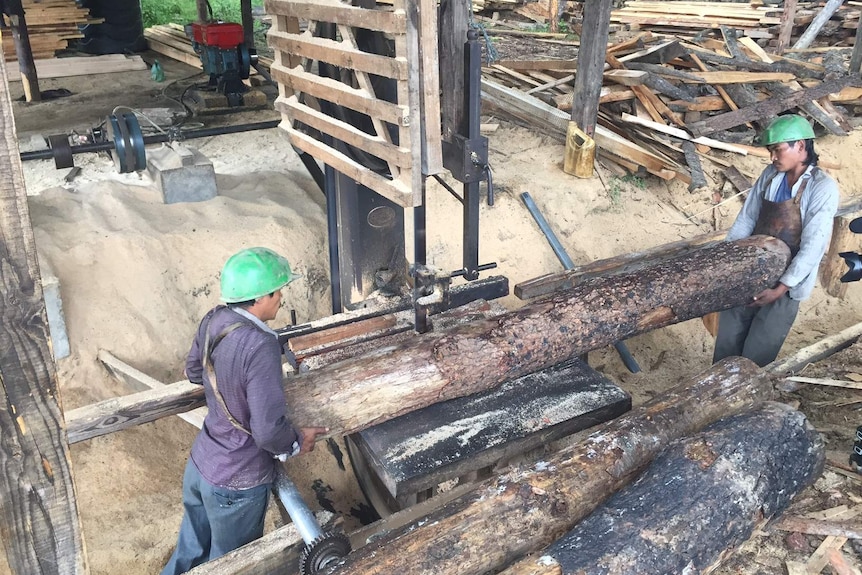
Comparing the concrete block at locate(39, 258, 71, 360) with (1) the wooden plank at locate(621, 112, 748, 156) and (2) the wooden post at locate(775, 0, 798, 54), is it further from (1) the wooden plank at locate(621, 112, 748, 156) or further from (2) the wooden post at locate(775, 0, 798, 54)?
(2) the wooden post at locate(775, 0, 798, 54)

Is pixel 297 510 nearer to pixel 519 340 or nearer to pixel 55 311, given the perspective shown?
pixel 519 340

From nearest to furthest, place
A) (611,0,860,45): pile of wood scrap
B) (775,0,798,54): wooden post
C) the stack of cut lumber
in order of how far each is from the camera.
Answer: the stack of cut lumber
(775,0,798,54): wooden post
(611,0,860,45): pile of wood scrap

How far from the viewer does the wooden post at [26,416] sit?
1.57m

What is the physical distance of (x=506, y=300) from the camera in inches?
255

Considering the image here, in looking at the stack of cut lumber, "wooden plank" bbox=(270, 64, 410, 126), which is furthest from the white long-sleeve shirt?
the stack of cut lumber

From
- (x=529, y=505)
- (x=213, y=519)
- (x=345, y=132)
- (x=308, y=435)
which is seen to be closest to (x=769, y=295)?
(x=529, y=505)

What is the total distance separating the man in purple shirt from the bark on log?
1172 millimetres

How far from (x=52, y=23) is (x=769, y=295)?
10238 millimetres

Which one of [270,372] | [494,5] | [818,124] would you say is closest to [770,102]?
[818,124]

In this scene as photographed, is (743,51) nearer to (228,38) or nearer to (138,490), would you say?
(228,38)

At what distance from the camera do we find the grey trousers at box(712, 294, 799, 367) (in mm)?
4664

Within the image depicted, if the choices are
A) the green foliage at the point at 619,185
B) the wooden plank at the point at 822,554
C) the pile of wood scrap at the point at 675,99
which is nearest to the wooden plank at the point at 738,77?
the pile of wood scrap at the point at 675,99

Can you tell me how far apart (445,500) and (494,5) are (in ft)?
43.2

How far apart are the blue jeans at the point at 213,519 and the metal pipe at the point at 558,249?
3.78 metres
